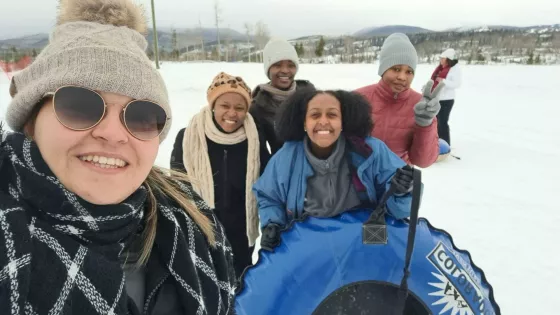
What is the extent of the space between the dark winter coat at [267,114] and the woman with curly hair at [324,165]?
553 millimetres

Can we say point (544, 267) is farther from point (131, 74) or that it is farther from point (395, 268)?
point (131, 74)

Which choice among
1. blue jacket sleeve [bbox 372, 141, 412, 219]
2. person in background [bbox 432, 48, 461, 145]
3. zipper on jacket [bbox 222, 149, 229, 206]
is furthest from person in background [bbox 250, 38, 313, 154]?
person in background [bbox 432, 48, 461, 145]

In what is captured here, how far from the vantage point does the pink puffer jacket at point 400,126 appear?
218 cm

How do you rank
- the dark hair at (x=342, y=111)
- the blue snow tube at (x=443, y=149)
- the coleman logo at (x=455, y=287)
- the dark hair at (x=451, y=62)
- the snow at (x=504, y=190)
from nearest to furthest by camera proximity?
the coleman logo at (x=455, y=287) < the dark hair at (x=342, y=111) < the snow at (x=504, y=190) < the blue snow tube at (x=443, y=149) < the dark hair at (x=451, y=62)

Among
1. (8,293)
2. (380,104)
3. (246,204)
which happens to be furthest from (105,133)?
(380,104)

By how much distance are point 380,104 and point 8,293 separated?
1.98 metres

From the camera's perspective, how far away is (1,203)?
0.75 metres

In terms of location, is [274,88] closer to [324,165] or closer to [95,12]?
[324,165]

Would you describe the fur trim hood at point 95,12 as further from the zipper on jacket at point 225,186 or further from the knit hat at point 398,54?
the knit hat at point 398,54

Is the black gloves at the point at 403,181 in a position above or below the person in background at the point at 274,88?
below

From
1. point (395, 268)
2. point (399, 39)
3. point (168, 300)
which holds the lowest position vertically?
point (395, 268)

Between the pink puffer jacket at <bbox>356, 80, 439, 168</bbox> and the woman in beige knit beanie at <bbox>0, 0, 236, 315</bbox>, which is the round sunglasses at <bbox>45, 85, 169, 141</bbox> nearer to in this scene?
the woman in beige knit beanie at <bbox>0, 0, 236, 315</bbox>

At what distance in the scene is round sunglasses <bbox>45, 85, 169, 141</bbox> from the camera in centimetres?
80

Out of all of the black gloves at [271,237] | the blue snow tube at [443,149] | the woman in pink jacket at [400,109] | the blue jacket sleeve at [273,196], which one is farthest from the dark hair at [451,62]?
the black gloves at [271,237]
